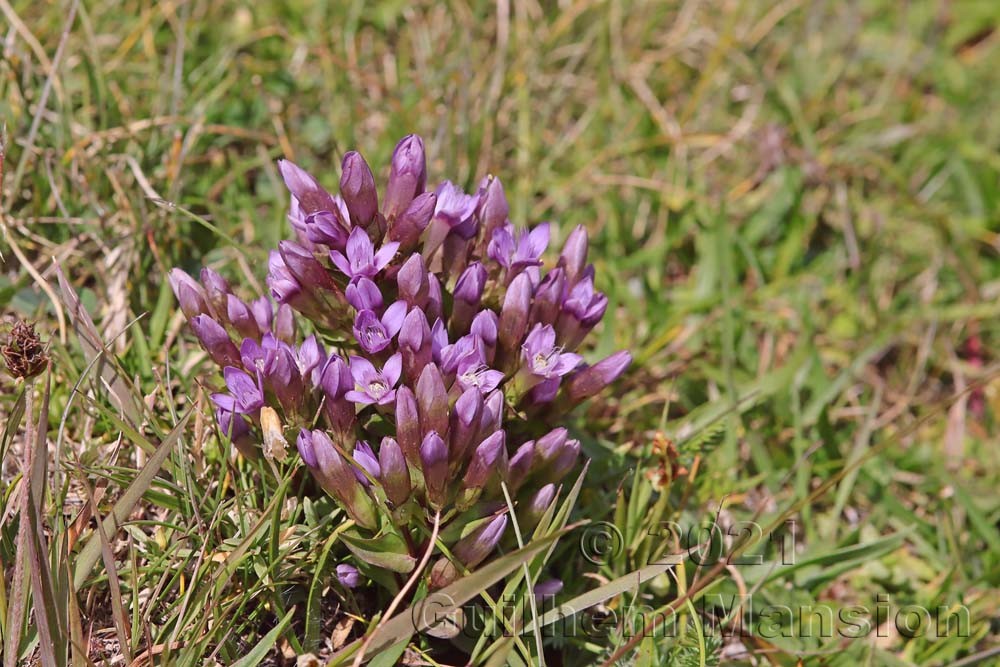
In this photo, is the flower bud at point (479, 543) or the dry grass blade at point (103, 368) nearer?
the flower bud at point (479, 543)

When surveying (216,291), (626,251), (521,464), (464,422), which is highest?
(216,291)

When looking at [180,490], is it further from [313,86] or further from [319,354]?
[313,86]

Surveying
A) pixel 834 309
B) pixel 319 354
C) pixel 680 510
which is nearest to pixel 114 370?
pixel 319 354

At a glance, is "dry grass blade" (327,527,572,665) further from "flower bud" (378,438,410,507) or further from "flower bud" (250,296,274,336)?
"flower bud" (250,296,274,336)

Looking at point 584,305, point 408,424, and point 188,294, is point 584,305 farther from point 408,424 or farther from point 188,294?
point 188,294

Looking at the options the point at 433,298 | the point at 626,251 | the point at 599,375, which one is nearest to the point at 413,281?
the point at 433,298

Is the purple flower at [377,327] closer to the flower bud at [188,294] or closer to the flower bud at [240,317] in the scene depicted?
the flower bud at [240,317]

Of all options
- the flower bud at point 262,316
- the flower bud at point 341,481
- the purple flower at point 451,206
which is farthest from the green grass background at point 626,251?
the purple flower at point 451,206
